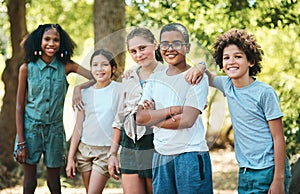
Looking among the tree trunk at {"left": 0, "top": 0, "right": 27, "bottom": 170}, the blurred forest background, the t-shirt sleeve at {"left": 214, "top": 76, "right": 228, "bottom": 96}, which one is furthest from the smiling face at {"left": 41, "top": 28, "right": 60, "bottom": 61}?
the tree trunk at {"left": 0, "top": 0, "right": 27, "bottom": 170}

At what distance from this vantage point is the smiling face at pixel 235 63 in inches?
133

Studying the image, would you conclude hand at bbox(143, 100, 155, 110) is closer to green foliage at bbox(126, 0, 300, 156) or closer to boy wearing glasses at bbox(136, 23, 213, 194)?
boy wearing glasses at bbox(136, 23, 213, 194)

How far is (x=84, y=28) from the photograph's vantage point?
15281 mm

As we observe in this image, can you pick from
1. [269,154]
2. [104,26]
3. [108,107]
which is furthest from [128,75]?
[104,26]

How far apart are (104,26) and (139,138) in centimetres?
296

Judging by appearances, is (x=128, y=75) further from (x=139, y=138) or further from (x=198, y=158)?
(x=198, y=158)

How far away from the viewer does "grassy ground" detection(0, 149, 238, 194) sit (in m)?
6.82

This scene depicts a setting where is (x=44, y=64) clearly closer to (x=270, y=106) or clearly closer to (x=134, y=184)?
(x=134, y=184)

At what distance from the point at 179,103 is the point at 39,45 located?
1557 millimetres

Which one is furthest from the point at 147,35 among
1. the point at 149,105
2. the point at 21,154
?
the point at 21,154

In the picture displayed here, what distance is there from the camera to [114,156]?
12.8ft

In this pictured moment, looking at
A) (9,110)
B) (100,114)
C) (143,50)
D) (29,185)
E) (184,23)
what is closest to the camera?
(143,50)

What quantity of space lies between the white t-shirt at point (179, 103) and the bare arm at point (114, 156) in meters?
0.48

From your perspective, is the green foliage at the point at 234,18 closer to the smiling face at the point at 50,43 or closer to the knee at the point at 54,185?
the smiling face at the point at 50,43
